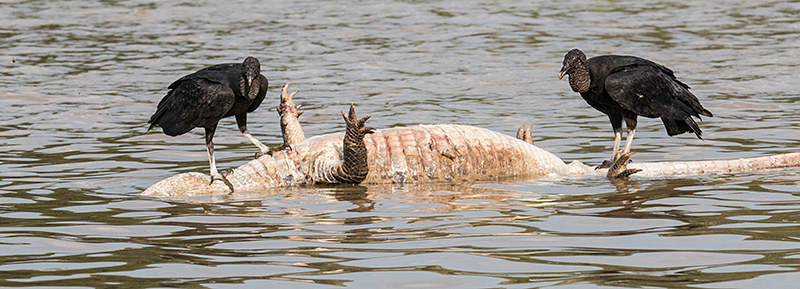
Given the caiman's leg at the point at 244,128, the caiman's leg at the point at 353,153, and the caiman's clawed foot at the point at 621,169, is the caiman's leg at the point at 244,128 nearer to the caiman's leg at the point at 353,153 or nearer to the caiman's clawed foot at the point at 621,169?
the caiman's leg at the point at 353,153

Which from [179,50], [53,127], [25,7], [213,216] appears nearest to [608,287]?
[213,216]

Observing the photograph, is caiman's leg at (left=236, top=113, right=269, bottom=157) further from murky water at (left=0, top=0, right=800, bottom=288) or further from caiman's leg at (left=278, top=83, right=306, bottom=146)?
caiman's leg at (left=278, top=83, right=306, bottom=146)

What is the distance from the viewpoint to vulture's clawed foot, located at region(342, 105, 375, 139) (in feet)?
29.2

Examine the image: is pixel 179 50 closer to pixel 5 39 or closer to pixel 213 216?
pixel 5 39

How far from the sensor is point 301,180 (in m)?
9.55

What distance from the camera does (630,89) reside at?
8969 mm

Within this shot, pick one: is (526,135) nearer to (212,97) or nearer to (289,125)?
(289,125)

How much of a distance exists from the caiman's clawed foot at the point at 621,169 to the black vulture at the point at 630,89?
233mm

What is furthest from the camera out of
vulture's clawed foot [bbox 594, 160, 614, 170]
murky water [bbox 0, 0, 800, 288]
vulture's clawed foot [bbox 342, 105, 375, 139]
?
vulture's clawed foot [bbox 594, 160, 614, 170]

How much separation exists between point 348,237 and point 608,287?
2.02 metres

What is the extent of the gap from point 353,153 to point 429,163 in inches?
32.6

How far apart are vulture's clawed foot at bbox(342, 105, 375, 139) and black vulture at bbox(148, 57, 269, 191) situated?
769mm

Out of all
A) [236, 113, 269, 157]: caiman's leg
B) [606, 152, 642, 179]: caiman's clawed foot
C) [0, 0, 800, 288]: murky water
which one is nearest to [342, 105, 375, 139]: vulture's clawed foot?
[0, 0, 800, 288]: murky water

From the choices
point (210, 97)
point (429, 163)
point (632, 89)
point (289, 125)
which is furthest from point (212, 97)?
point (632, 89)
